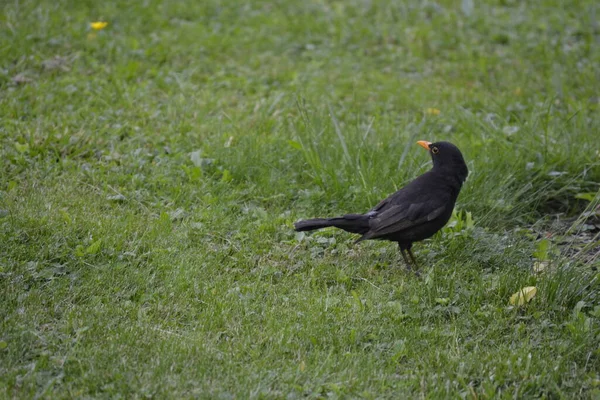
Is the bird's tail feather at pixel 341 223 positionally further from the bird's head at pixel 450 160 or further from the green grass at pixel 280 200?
the bird's head at pixel 450 160

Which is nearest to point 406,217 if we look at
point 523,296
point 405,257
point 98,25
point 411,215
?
point 411,215

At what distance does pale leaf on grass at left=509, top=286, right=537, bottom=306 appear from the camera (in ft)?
15.2

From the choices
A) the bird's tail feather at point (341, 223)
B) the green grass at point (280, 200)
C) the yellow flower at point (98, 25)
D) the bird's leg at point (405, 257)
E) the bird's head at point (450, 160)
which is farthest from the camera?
the yellow flower at point (98, 25)

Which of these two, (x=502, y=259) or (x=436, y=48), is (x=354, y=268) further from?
(x=436, y=48)

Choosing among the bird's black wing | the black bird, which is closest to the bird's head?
the black bird

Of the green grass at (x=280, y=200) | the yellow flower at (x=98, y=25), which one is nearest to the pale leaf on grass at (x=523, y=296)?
the green grass at (x=280, y=200)

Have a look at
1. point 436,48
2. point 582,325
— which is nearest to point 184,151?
point 582,325

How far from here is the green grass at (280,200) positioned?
405 centimetres

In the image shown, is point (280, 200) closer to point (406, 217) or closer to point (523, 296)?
point (406, 217)

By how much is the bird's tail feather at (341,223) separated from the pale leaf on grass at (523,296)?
3.58 feet

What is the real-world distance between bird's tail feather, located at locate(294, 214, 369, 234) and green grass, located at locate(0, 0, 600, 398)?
0.28 m

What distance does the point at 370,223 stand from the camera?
513cm

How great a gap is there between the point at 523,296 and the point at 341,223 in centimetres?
127

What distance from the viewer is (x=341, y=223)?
5.10 m
